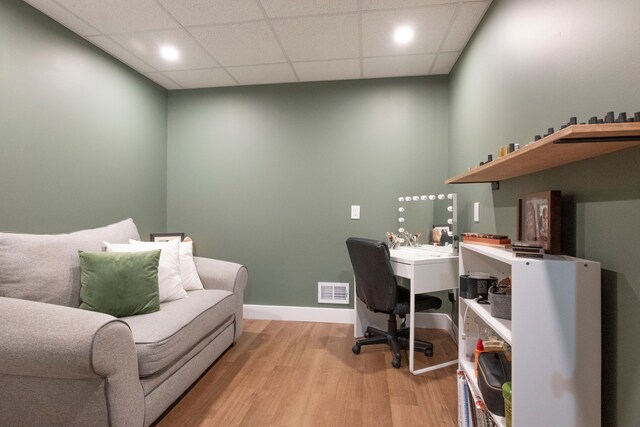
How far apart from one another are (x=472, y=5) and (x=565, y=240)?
155cm

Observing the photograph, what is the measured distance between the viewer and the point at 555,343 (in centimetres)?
94

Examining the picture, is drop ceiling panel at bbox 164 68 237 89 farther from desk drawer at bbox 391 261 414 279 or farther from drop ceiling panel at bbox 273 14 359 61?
desk drawer at bbox 391 261 414 279

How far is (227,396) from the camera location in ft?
5.75

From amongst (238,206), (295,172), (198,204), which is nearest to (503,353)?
(295,172)

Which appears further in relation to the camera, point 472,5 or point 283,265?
point 283,265

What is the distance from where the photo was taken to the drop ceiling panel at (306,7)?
6.00ft

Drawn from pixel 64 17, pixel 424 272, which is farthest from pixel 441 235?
pixel 64 17

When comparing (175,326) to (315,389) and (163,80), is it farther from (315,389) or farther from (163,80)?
(163,80)

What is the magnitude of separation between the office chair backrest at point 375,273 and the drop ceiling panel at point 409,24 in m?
1.46

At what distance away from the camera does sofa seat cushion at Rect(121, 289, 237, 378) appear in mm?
1396

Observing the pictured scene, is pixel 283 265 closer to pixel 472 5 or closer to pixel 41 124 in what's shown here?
pixel 41 124

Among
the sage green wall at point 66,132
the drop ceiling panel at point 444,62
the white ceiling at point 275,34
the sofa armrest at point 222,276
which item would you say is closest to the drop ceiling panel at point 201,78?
the white ceiling at point 275,34

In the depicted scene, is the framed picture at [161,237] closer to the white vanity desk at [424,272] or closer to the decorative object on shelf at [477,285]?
the white vanity desk at [424,272]

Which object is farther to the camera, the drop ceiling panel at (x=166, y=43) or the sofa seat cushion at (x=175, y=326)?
the drop ceiling panel at (x=166, y=43)
